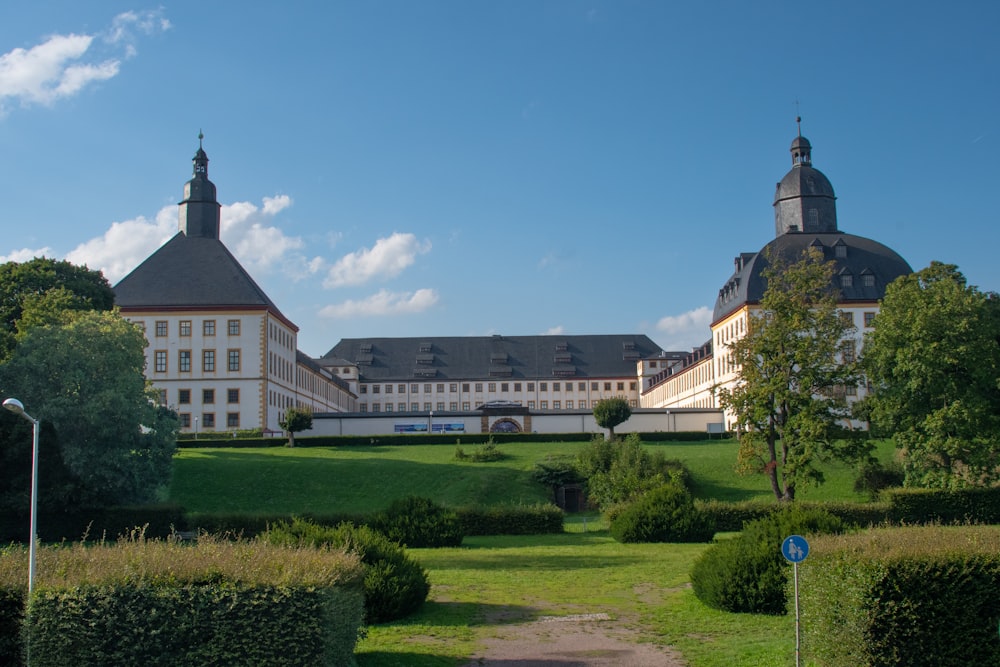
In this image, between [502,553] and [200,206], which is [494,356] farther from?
[502,553]

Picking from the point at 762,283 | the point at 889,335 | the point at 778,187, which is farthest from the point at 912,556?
the point at 778,187

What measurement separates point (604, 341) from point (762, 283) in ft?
172

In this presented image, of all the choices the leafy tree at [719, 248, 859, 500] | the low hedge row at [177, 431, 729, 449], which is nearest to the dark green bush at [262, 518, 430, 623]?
the leafy tree at [719, 248, 859, 500]

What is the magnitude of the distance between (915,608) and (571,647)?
16.1ft

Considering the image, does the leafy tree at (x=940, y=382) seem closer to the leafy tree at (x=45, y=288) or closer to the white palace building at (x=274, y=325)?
the white palace building at (x=274, y=325)

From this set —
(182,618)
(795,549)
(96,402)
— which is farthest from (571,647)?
(96,402)

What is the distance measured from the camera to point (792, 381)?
41.3 metres

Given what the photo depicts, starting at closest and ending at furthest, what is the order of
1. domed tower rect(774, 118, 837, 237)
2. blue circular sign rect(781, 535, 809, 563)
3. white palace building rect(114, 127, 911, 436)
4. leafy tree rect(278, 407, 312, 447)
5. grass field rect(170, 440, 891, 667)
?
1. blue circular sign rect(781, 535, 809, 563)
2. grass field rect(170, 440, 891, 667)
3. leafy tree rect(278, 407, 312, 447)
4. white palace building rect(114, 127, 911, 436)
5. domed tower rect(774, 118, 837, 237)

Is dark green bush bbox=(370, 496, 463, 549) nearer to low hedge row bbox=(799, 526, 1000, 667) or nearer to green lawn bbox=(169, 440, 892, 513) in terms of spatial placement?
green lawn bbox=(169, 440, 892, 513)

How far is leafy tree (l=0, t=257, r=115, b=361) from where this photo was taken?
46.1 metres

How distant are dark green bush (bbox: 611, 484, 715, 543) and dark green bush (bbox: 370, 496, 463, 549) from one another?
544 cm

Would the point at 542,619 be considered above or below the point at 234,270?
below

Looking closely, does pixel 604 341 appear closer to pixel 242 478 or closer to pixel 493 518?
pixel 242 478

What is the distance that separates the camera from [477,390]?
405 ft
